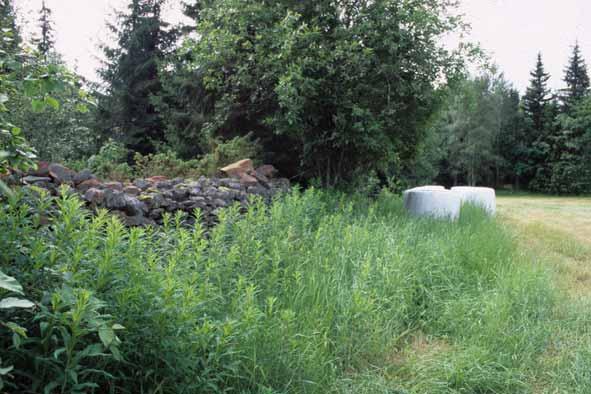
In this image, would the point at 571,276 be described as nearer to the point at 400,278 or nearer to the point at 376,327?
the point at 400,278

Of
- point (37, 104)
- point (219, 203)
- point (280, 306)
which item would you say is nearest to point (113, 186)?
point (219, 203)

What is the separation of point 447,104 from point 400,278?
4.84 meters

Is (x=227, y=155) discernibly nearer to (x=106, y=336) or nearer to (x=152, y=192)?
(x=152, y=192)

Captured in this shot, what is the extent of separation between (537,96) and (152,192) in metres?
34.4

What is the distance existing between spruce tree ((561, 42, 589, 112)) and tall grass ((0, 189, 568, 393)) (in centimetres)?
3204

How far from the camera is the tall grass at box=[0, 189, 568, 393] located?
1.53 meters

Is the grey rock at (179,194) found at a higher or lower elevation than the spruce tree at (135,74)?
lower

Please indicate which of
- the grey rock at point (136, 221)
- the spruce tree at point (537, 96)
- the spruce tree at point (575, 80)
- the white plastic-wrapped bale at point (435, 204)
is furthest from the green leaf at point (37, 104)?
the spruce tree at point (537, 96)

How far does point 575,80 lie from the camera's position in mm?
31250

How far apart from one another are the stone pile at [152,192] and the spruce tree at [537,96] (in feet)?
106

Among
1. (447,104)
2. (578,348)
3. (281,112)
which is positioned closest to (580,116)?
(447,104)

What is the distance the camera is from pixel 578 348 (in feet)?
8.77

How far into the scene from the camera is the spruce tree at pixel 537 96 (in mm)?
32094

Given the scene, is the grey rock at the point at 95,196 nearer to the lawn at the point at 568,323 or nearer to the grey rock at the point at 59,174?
the grey rock at the point at 59,174
